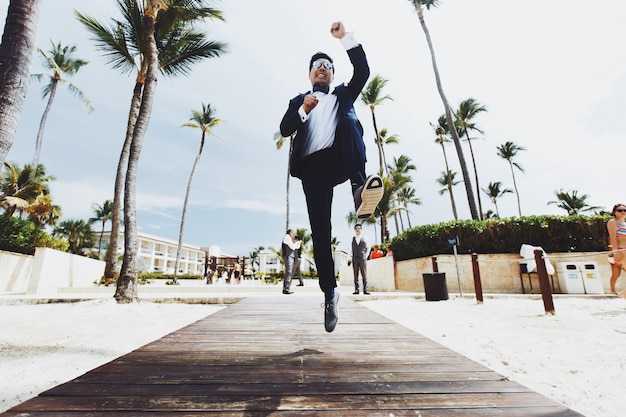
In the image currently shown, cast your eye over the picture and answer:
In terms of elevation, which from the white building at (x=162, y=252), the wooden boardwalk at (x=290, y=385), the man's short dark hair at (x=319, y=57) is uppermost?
the white building at (x=162, y=252)

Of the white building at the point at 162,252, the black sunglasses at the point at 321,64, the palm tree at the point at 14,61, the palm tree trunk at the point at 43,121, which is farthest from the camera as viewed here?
the white building at the point at 162,252

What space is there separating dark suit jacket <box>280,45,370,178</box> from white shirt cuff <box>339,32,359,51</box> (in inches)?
0.8

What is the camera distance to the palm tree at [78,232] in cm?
4556

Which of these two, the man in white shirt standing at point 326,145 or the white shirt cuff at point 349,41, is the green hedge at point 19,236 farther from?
the white shirt cuff at point 349,41

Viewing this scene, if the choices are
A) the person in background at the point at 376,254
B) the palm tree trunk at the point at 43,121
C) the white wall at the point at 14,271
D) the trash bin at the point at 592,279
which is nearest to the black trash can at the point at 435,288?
the trash bin at the point at 592,279

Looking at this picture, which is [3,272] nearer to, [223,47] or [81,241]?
[223,47]

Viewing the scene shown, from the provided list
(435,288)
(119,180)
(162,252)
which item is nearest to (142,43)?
(119,180)

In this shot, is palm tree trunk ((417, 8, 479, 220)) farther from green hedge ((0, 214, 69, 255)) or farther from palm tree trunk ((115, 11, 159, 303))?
green hedge ((0, 214, 69, 255))

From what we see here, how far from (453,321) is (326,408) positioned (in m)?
4.38

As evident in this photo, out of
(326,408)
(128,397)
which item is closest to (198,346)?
(128,397)

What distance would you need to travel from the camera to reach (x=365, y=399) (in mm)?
1121

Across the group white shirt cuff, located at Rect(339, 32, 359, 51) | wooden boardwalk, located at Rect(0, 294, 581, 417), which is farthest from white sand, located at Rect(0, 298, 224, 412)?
white shirt cuff, located at Rect(339, 32, 359, 51)

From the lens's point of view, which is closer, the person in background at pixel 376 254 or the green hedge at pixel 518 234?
the green hedge at pixel 518 234

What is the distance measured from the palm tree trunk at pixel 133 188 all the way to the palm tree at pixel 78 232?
49122 mm
